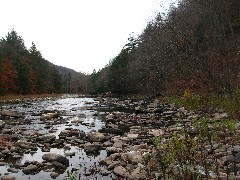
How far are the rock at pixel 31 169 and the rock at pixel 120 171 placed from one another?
242cm

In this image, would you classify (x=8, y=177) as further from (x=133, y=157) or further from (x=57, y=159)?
(x=133, y=157)

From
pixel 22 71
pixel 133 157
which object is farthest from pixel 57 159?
pixel 22 71

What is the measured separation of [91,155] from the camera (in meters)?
10.1

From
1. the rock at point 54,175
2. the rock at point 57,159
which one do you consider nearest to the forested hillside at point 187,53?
the rock at point 57,159

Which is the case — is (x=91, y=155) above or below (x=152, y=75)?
below

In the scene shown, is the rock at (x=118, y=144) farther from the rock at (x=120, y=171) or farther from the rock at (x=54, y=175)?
the rock at (x=54, y=175)

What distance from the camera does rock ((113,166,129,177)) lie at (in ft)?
23.9

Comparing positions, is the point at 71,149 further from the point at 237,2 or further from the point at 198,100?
the point at 237,2

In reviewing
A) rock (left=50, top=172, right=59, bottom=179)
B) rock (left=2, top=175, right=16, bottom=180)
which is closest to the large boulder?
rock (left=50, top=172, right=59, bottom=179)

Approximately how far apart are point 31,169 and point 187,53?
11419 mm

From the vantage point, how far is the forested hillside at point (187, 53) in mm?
14820

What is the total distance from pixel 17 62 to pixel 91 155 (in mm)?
59247

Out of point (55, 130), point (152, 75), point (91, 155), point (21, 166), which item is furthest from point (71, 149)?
point (152, 75)

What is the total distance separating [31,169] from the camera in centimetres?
846
